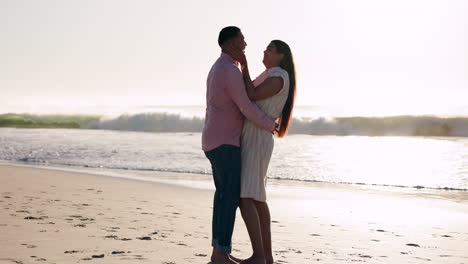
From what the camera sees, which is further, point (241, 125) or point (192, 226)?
point (192, 226)

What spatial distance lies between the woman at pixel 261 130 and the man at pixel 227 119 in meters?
0.07

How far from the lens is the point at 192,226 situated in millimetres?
6949

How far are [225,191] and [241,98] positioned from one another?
0.76 meters

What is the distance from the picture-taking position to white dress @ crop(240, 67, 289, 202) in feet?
15.6

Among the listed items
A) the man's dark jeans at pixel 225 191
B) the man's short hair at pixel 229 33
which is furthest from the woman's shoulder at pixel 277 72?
the man's dark jeans at pixel 225 191

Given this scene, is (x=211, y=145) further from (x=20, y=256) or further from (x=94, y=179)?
(x=94, y=179)

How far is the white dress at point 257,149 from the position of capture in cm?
475

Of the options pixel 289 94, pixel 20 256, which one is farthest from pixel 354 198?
pixel 20 256

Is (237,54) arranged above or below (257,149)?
above

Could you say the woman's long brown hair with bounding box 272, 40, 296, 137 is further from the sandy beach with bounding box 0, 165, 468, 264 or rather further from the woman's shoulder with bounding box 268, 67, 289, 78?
the sandy beach with bounding box 0, 165, 468, 264

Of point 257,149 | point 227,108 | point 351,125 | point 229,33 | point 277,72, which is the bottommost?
point 257,149

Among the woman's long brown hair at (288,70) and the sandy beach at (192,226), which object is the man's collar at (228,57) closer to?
the woman's long brown hair at (288,70)

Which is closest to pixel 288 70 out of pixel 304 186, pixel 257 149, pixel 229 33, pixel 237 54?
pixel 237 54

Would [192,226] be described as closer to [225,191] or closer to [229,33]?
[225,191]
